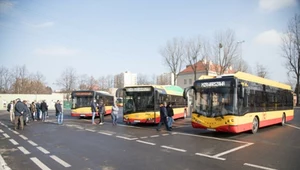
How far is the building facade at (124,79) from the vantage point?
97.7 metres

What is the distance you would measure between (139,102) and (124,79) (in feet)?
275

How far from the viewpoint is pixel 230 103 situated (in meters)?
12.2

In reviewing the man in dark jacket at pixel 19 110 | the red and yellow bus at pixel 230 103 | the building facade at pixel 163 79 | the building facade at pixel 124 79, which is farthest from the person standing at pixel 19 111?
the building facade at pixel 124 79

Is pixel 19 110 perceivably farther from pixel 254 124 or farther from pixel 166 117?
pixel 254 124

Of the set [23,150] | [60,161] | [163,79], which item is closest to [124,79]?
[163,79]

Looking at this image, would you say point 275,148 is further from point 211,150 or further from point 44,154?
point 44,154

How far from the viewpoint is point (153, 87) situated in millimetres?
18359

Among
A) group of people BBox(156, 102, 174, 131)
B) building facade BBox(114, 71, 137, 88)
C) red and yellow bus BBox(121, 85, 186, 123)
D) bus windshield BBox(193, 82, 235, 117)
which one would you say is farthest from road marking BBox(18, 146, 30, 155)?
building facade BBox(114, 71, 137, 88)

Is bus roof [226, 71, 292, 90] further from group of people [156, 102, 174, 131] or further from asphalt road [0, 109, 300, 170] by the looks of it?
group of people [156, 102, 174, 131]

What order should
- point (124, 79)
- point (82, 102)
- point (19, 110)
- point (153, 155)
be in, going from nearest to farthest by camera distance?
point (153, 155), point (19, 110), point (82, 102), point (124, 79)

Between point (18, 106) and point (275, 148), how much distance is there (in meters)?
14.0

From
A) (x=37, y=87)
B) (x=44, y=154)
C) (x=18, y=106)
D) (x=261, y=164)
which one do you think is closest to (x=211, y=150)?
(x=261, y=164)

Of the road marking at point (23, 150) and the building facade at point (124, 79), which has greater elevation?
the building facade at point (124, 79)

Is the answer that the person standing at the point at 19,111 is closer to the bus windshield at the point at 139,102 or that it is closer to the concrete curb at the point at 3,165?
the bus windshield at the point at 139,102
